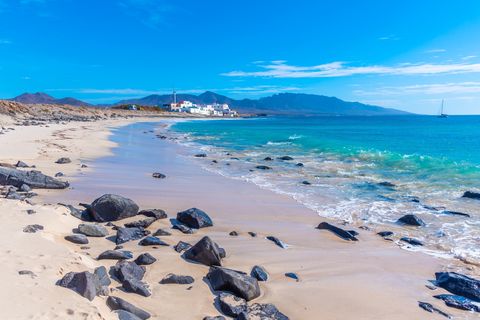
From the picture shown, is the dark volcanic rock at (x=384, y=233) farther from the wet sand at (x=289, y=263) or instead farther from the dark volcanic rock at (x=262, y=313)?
the dark volcanic rock at (x=262, y=313)

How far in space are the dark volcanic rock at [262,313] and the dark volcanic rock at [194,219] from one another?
3.28 m

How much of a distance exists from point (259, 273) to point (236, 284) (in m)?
0.69

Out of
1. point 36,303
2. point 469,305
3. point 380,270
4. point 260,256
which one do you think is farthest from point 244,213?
point 36,303

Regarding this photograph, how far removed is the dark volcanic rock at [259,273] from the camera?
5.40 meters

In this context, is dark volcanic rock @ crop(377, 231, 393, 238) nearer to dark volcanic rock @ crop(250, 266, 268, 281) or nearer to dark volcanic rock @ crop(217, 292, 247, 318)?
dark volcanic rock @ crop(250, 266, 268, 281)

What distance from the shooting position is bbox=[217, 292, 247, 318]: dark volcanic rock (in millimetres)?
4477

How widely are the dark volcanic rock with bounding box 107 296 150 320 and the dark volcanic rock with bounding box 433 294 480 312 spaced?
394 centimetres

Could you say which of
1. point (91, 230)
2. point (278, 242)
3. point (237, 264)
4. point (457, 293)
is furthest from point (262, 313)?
point (91, 230)

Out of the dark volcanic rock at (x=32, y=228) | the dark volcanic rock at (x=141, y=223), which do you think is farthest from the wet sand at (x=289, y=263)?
the dark volcanic rock at (x=32, y=228)

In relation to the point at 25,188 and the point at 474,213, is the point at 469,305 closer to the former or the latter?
the point at 474,213

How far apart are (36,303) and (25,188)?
6665mm

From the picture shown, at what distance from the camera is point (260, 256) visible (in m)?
6.35

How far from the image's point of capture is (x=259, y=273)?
17.9 feet

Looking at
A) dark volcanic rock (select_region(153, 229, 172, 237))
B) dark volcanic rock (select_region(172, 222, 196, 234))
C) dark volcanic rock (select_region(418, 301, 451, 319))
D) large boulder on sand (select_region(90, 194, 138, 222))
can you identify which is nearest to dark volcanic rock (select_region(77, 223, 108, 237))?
large boulder on sand (select_region(90, 194, 138, 222))
